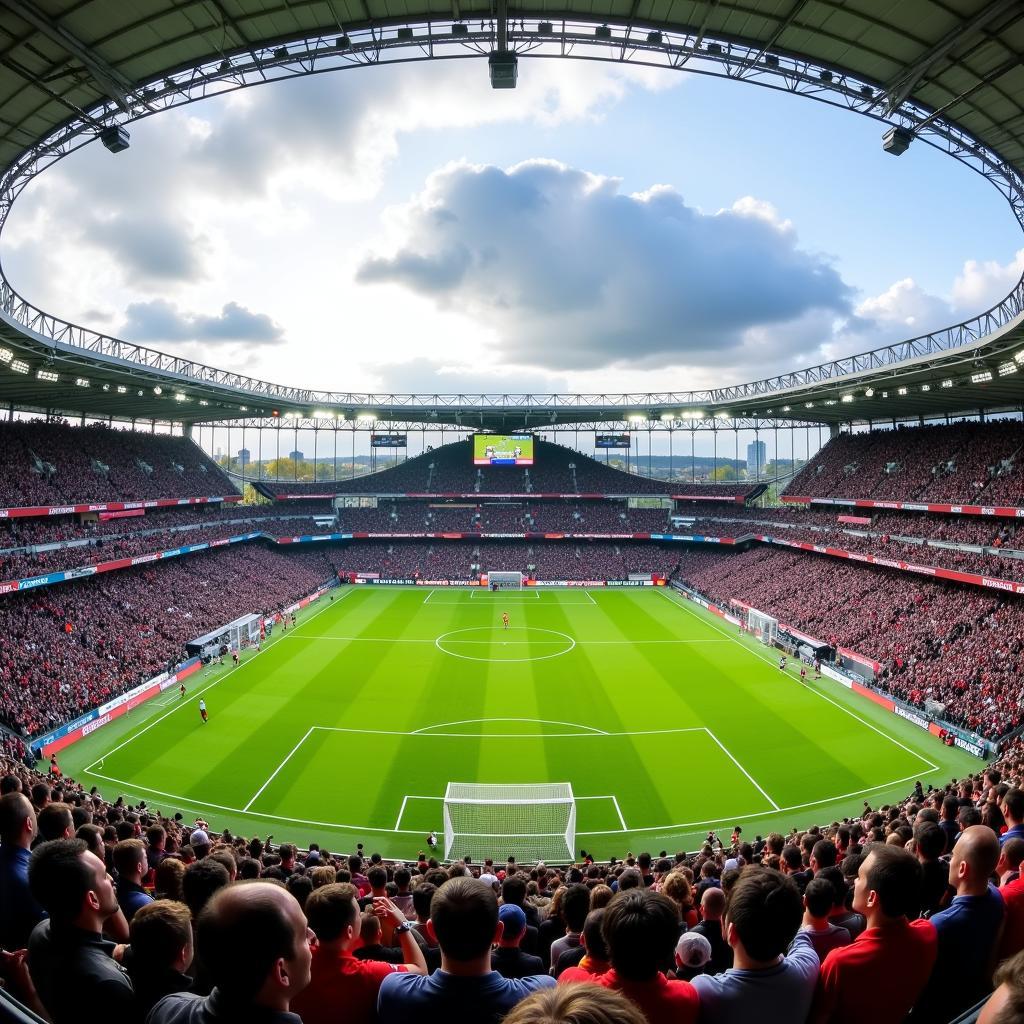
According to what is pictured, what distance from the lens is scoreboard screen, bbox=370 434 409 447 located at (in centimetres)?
7644


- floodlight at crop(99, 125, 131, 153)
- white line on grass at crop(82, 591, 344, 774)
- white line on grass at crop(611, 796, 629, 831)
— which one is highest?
floodlight at crop(99, 125, 131, 153)

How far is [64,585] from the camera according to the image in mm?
36969

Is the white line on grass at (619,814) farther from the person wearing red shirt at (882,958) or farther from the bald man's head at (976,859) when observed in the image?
the person wearing red shirt at (882,958)

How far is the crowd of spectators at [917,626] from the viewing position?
26797mm

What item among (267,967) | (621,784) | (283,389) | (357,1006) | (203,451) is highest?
(283,389)

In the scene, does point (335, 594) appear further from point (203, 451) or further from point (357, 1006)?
point (357, 1006)

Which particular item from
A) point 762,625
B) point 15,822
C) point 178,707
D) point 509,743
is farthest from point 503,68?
point 762,625

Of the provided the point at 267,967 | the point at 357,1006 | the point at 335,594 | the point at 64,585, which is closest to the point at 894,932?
the point at 357,1006

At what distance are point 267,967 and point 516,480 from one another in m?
77.3

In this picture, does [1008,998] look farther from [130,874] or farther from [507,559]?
[507,559]

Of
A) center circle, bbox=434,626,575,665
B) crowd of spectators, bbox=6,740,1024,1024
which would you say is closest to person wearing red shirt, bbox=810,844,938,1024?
crowd of spectators, bbox=6,740,1024,1024

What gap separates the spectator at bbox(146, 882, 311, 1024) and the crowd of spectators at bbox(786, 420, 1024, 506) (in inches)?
1675

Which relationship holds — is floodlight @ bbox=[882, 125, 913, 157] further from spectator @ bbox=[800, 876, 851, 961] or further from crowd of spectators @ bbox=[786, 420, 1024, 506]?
crowd of spectators @ bbox=[786, 420, 1024, 506]

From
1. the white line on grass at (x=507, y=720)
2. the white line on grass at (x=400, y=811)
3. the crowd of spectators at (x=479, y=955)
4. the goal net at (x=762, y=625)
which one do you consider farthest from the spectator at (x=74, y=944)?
the goal net at (x=762, y=625)
